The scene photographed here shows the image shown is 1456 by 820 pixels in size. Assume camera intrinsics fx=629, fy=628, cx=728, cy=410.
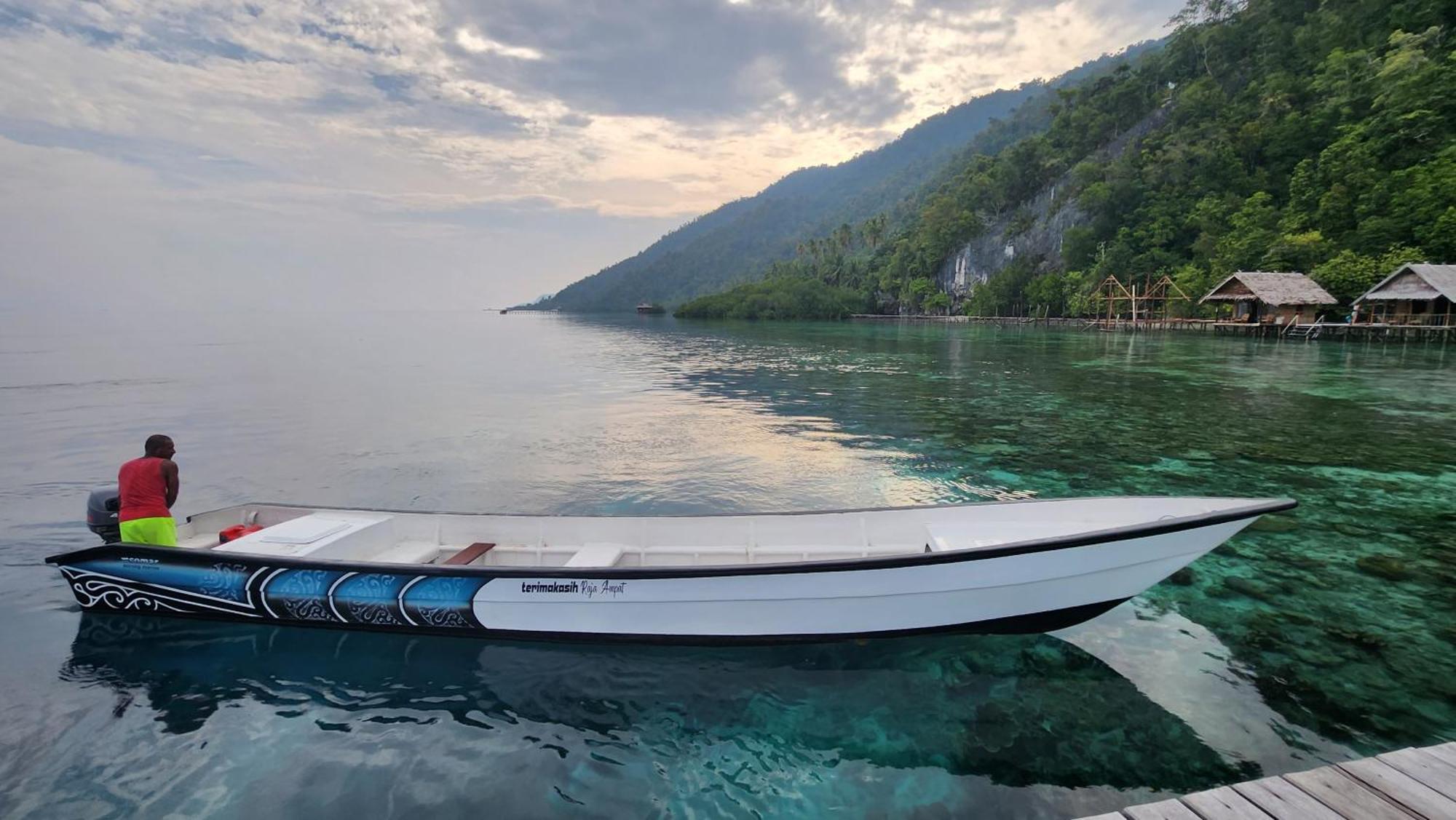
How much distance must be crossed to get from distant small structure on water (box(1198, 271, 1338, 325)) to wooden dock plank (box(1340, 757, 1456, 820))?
6178cm

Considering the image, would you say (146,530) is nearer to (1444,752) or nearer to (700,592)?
(700,592)

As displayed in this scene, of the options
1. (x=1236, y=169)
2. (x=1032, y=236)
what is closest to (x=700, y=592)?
(x=1236, y=169)

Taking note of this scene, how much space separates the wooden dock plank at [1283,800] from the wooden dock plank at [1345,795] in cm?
6

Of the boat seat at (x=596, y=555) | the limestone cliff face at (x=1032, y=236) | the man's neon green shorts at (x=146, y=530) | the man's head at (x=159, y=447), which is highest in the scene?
the limestone cliff face at (x=1032, y=236)

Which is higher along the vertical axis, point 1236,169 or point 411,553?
point 1236,169

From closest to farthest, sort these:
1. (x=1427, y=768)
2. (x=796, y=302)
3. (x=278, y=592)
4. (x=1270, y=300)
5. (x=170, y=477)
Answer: (x=1427, y=768), (x=278, y=592), (x=170, y=477), (x=1270, y=300), (x=796, y=302)

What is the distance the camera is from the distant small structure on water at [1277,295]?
5075 cm

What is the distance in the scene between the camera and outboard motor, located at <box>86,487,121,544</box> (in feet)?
27.6

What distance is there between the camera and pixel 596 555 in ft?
26.1

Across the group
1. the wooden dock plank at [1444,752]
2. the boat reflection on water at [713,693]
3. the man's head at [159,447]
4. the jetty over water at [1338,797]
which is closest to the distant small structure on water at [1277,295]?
the boat reflection on water at [713,693]

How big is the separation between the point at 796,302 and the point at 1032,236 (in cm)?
4840

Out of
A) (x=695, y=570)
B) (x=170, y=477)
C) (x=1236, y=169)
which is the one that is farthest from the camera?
(x=1236, y=169)

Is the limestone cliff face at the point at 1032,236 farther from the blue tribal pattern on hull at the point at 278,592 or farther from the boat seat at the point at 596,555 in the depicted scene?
the blue tribal pattern on hull at the point at 278,592

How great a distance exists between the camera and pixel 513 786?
558 cm
